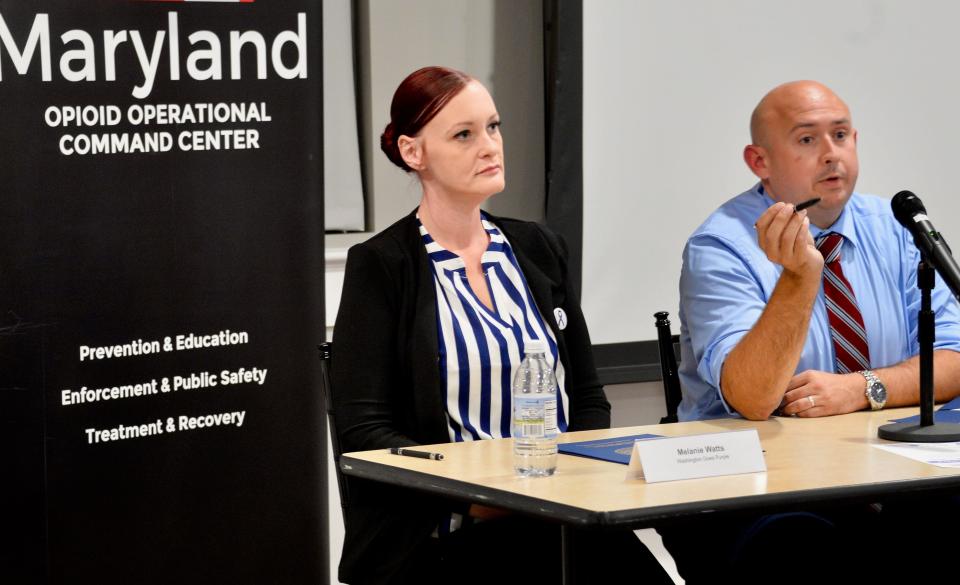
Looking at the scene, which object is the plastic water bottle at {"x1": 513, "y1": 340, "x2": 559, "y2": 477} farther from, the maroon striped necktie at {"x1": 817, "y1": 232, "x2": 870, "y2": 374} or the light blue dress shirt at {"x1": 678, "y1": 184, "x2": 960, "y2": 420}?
the maroon striped necktie at {"x1": 817, "y1": 232, "x2": 870, "y2": 374}

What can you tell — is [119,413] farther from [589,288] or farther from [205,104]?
[589,288]

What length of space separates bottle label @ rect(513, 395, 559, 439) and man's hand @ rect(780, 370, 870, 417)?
2.41 feet

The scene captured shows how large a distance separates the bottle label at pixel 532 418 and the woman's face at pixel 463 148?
26.2 inches

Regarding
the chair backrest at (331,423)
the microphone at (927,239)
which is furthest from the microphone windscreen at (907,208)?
the chair backrest at (331,423)

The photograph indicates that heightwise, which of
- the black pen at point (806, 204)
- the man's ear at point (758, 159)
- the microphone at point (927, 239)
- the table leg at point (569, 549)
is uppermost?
the man's ear at point (758, 159)

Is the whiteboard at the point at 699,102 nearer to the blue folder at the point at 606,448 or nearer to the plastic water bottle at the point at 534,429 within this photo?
the blue folder at the point at 606,448

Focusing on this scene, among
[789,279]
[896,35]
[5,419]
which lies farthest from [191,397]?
[896,35]

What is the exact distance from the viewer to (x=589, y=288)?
408 cm

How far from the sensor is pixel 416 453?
2191 millimetres

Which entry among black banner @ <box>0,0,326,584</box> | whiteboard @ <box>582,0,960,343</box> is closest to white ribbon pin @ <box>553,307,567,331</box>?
black banner @ <box>0,0,326,584</box>

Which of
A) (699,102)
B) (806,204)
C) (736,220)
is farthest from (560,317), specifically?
(699,102)

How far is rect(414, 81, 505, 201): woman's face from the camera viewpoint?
8.48 ft

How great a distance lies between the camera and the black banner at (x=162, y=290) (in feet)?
8.84

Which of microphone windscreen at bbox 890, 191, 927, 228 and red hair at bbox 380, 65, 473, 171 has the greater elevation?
red hair at bbox 380, 65, 473, 171
